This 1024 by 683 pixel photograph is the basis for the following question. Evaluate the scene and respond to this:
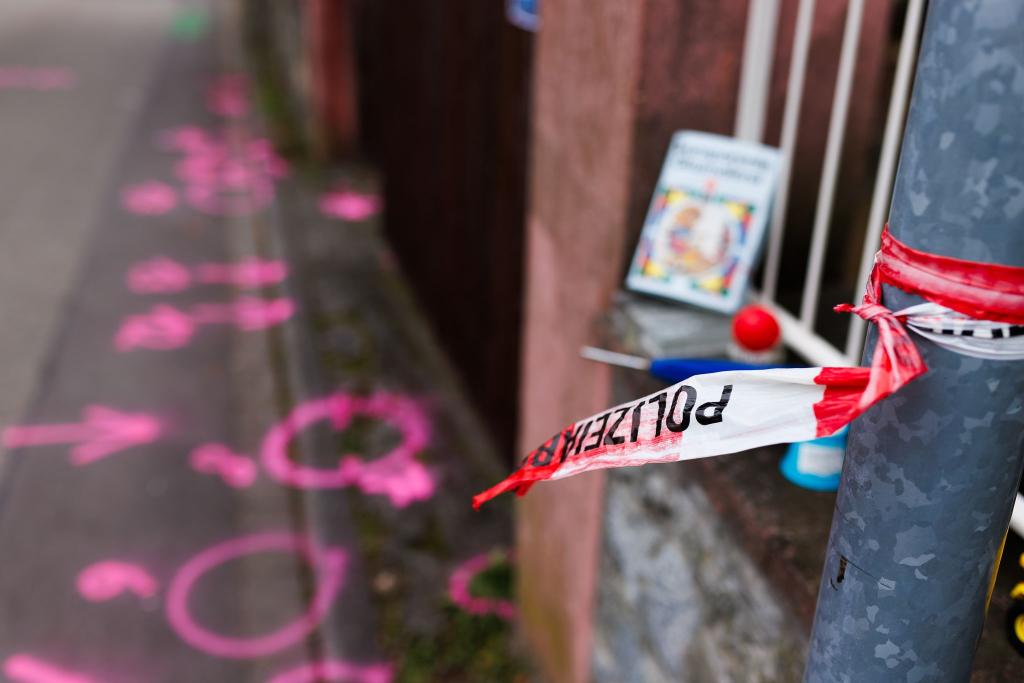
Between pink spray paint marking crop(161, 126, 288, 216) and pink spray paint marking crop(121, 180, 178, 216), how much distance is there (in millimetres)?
164

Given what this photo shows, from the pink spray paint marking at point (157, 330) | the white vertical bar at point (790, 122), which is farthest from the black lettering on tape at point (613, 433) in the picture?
the pink spray paint marking at point (157, 330)

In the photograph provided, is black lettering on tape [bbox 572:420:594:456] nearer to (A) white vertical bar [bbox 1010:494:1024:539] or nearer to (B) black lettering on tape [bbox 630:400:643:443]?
(B) black lettering on tape [bbox 630:400:643:443]

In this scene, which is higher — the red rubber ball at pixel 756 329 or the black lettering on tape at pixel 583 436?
the black lettering on tape at pixel 583 436

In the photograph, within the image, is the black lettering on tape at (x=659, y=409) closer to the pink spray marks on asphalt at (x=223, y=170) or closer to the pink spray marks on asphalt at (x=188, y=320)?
the pink spray marks on asphalt at (x=188, y=320)

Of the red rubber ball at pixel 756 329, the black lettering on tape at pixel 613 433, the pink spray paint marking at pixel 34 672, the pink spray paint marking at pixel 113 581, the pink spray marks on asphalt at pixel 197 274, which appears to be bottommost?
the pink spray paint marking at pixel 34 672

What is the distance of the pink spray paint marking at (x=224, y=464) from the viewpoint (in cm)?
488

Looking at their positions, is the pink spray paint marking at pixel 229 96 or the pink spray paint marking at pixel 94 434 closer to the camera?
the pink spray paint marking at pixel 94 434

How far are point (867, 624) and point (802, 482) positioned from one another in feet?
3.58

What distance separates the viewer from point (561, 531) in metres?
3.26

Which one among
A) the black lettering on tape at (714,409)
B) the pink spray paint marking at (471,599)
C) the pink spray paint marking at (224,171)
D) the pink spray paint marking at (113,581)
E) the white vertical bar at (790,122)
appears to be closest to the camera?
the black lettering on tape at (714,409)

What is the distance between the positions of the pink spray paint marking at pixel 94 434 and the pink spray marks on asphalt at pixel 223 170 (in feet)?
11.7

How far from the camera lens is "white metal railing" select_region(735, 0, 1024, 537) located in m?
2.01

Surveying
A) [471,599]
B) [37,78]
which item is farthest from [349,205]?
[37,78]

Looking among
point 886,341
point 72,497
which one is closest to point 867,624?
point 886,341
